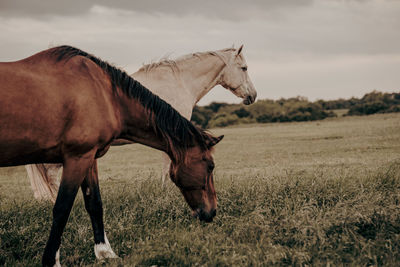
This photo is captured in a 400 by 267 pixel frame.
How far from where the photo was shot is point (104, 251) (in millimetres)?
3746

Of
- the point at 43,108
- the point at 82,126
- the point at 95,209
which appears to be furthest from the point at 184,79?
the point at 43,108

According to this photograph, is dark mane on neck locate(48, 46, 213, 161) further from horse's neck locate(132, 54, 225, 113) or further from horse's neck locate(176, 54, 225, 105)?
horse's neck locate(176, 54, 225, 105)

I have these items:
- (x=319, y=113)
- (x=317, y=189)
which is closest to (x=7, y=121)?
(x=317, y=189)

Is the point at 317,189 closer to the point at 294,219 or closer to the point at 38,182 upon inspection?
the point at 294,219

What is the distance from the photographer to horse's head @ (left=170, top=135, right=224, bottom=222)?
4039 millimetres

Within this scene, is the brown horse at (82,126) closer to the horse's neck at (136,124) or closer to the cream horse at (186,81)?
the horse's neck at (136,124)

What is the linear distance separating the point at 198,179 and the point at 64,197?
4.59 feet

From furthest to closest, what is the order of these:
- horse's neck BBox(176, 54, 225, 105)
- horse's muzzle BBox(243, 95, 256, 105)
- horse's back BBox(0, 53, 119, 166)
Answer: horse's muzzle BBox(243, 95, 256, 105)
horse's neck BBox(176, 54, 225, 105)
horse's back BBox(0, 53, 119, 166)

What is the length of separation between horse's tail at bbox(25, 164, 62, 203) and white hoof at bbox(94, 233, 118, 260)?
8.15ft

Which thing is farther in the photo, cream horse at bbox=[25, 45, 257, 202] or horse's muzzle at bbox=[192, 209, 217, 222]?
cream horse at bbox=[25, 45, 257, 202]

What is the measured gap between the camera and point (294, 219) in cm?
408

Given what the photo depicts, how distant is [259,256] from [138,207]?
2.10m

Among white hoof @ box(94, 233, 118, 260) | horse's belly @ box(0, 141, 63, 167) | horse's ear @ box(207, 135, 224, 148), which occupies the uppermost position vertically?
horse's ear @ box(207, 135, 224, 148)

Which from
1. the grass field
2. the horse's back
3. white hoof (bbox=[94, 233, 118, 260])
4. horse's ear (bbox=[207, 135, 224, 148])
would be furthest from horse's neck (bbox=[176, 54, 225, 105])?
white hoof (bbox=[94, 233, 118, 260])
